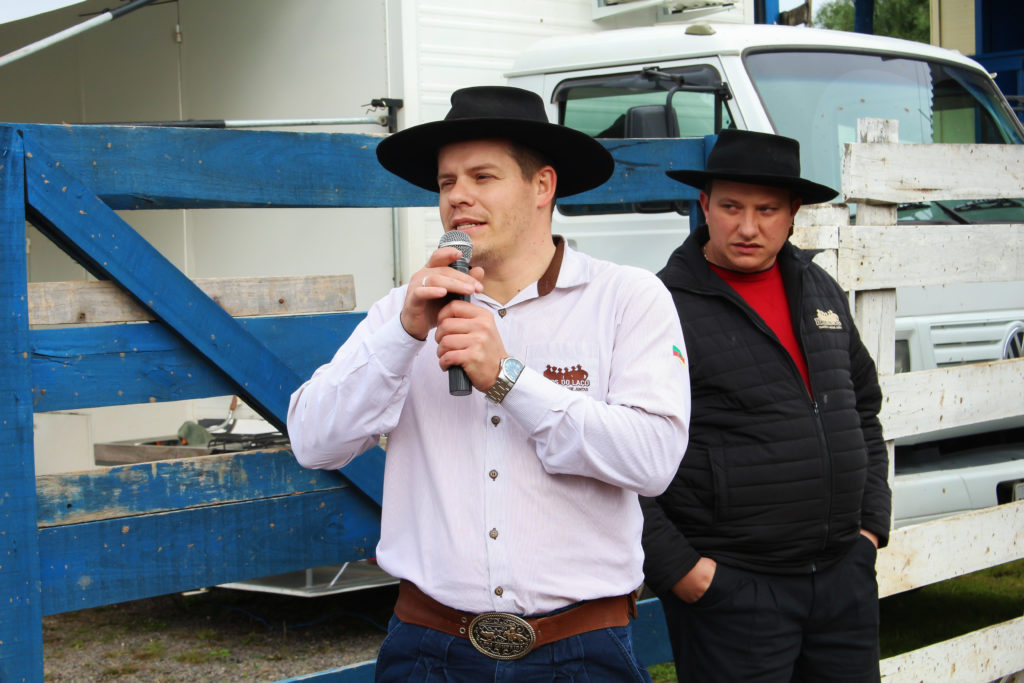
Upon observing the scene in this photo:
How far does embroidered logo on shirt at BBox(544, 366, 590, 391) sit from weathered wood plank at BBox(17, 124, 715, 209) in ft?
3.58

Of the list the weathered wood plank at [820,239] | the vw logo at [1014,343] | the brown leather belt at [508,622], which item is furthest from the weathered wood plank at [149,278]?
the vw logo at [1014,343]

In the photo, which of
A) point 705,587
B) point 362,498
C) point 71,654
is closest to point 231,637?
point 71,654

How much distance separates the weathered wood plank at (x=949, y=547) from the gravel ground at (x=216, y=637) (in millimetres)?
2520

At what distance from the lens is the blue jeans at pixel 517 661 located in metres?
2.16

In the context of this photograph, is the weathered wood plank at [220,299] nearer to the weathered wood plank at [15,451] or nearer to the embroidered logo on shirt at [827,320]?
the weathered wood plank at [15,451]

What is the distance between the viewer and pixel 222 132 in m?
2.87

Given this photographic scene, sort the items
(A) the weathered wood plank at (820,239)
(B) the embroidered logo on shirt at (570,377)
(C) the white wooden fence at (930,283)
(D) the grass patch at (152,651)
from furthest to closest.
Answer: (D) the grass patch at (152,651), (C) the white wooden fence at (930,283), (A) the weathered wood plank at (820,239), (B) the embroidered logo on shirt at (570,377)

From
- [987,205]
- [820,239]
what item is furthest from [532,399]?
[987,205]

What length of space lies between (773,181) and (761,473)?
810 mm

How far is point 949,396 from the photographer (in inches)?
164

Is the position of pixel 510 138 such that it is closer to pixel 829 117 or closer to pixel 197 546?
pixel 197 546

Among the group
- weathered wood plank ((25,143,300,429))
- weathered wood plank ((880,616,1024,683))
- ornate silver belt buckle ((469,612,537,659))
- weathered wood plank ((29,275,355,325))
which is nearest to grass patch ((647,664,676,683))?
weathered wood plank ((880,616,1024,683))

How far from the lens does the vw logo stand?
4.97 meters

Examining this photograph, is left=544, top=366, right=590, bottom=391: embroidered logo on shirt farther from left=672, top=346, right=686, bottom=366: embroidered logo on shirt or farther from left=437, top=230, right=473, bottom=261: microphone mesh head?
left=437, top=230, right=473, bottom=261: microphone mesh head
